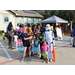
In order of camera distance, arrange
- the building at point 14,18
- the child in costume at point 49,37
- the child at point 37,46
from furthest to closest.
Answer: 1. the building at point 14,18
2. the child at point 37,46
3. the child in costume at point 49,37

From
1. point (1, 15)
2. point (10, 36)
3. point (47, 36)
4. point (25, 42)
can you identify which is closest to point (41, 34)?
point (47, 36)

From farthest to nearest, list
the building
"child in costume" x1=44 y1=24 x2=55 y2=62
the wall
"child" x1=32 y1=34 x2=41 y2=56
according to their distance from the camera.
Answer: the building
the wall
"child" x1=32 y1=34 x2=41 y2=56
"child in costume" x1=44 y1=24 x2=55 y2=62

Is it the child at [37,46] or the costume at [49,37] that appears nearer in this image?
the costume at [49,37]

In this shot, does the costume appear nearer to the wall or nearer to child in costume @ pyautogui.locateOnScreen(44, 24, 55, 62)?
child in costume @ pyautogui.locateOnScreen(44, 24, 55, 62)

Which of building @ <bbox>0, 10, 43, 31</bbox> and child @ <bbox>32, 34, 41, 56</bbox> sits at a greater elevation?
building @ <bbox>0, 10, 43, 31</bbox>

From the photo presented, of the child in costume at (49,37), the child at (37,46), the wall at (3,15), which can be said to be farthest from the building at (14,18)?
the child in costume at (49,37)

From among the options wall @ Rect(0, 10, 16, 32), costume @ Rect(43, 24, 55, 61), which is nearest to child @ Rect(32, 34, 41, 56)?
costume @ Rect(43, 24, 55, 61)

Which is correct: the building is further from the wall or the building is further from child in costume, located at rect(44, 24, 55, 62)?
child in costume, located at rect(44, 24, 55, 62)

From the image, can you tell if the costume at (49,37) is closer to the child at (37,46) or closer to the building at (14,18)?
the child at (37,46)

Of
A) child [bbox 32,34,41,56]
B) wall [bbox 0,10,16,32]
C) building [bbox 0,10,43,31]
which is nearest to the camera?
child [bbox 32,34,41,56]

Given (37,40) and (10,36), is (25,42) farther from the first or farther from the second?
(10,36)

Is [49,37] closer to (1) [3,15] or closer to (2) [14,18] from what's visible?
(1) [3,15]

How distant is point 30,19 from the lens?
2089cm

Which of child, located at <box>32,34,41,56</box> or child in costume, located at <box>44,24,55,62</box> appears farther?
child, located at <box>32,34,41,56</box>
